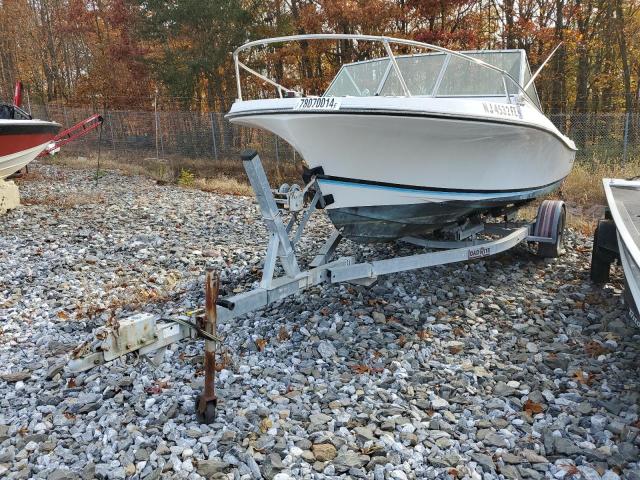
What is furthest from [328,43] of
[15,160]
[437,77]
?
[437,77]

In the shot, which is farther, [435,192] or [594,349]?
[435,192]

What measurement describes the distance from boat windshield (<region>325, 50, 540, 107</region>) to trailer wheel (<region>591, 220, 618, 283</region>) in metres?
1.61

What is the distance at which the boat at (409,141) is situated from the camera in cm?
384

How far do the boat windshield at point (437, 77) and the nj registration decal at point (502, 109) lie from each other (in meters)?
0.44

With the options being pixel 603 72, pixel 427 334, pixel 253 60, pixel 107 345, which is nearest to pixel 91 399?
pixel 107 345

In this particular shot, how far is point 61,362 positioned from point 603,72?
20.3 meters

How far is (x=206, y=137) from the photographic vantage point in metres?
18.3

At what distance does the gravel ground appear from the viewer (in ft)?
8.96

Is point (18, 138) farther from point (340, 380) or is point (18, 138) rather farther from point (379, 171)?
point (340, 380)

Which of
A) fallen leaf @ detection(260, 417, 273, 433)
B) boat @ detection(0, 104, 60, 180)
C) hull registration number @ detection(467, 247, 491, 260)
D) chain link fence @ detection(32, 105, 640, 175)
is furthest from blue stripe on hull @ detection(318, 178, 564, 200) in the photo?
chain link fence @ detection(32, 105, 640, 175)

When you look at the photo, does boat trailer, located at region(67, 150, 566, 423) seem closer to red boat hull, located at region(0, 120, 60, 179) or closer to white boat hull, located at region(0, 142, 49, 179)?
red boat hull, located at region(0, 120, 60, 179)

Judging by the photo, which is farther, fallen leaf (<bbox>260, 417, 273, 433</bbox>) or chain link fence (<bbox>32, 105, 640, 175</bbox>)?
chain link fence (<bbox>32, 105, 640, 175</bbox>)

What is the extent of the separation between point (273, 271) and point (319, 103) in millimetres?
1327

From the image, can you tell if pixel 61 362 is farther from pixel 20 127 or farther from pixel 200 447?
pixel 20 127
